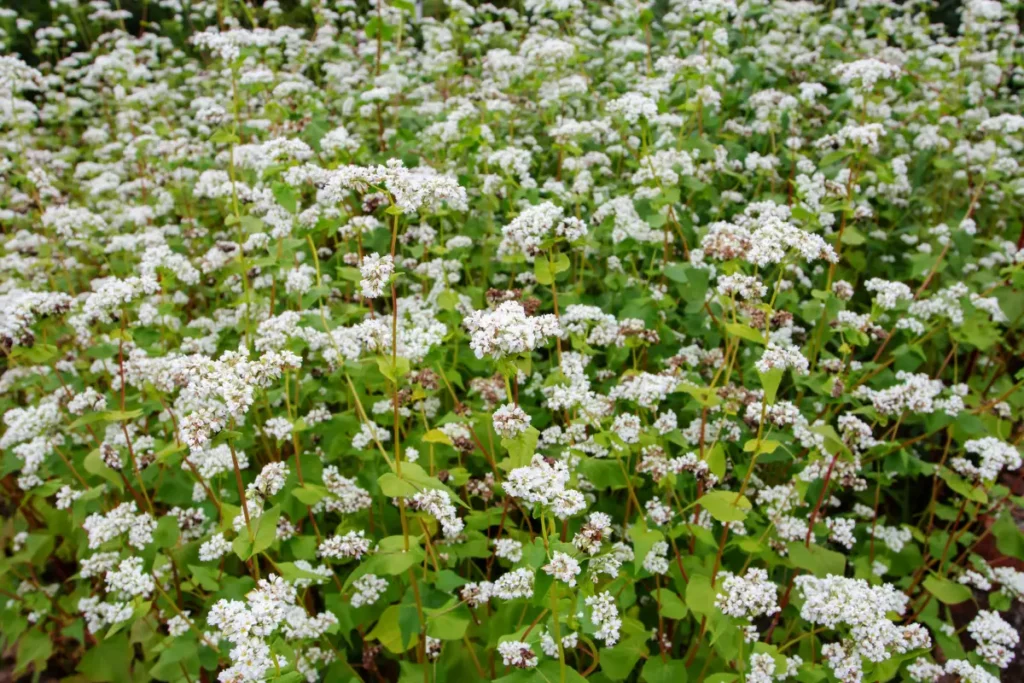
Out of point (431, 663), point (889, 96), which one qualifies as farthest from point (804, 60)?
point (431, 663)

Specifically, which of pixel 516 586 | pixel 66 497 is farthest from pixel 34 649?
pixel 516 586

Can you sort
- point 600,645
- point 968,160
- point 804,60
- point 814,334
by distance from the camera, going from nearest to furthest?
point 600,645 < point 814,334 < point 968,160 < point 804,60

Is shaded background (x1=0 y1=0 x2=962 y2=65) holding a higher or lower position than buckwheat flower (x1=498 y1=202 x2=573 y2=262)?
lower

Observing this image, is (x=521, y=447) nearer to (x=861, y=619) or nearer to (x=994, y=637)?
(x=861, y=619)

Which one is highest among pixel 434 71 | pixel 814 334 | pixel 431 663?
pixel 434 71

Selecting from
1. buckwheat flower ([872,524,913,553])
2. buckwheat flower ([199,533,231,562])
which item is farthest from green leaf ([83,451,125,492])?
buckwheat flower ([872,524,913,553])

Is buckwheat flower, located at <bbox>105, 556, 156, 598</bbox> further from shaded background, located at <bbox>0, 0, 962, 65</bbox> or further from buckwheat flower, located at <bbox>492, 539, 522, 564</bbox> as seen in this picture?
shaded background, located at <bbox>0, 0, 962, 65</bbox>

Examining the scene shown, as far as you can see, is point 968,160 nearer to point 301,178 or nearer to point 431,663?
point 301,178
